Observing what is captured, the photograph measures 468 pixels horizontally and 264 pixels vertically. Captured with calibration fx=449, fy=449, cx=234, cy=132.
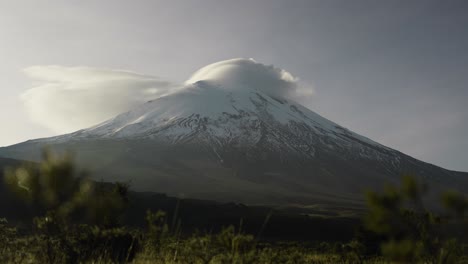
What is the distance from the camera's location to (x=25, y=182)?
655 cm

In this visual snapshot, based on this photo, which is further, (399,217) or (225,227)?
(225,227)

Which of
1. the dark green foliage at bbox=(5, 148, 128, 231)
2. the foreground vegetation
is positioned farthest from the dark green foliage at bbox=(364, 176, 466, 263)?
the dark green foliage at bbox=(5, 148, 128, 231)

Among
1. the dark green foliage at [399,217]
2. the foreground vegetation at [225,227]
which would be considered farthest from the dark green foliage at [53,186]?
the dark green foliage at [399,217]

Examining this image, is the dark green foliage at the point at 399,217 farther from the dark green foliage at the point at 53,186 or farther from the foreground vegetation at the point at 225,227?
the dark green foliage at the point at 53,186

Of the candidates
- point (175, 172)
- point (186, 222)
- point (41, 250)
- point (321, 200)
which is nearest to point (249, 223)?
point (186, 222)

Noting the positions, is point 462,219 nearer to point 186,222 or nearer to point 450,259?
point 450,259

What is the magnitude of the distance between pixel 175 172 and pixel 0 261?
182144 millimetres

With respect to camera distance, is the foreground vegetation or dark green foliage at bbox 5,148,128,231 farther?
dark green foliage at bbox 5,148,128,231

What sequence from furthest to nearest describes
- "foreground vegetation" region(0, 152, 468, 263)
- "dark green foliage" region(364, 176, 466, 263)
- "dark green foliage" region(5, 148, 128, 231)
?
"dark green foliage" region(5, 148, 128, 231), "foreground vegetation" region(0, 152, 468, 263), "dark green foliage" region(364, 176, 466, 263)

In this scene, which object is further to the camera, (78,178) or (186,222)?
(186,222)

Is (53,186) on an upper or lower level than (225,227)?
upper

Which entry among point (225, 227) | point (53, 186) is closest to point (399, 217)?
point (225, 227)

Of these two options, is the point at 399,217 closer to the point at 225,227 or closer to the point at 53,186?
the point at 225,227

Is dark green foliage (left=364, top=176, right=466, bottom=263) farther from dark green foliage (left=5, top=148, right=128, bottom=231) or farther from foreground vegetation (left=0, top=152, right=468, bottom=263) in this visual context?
dark green foliage (left=5, top=148, right=128, bottom=231)
